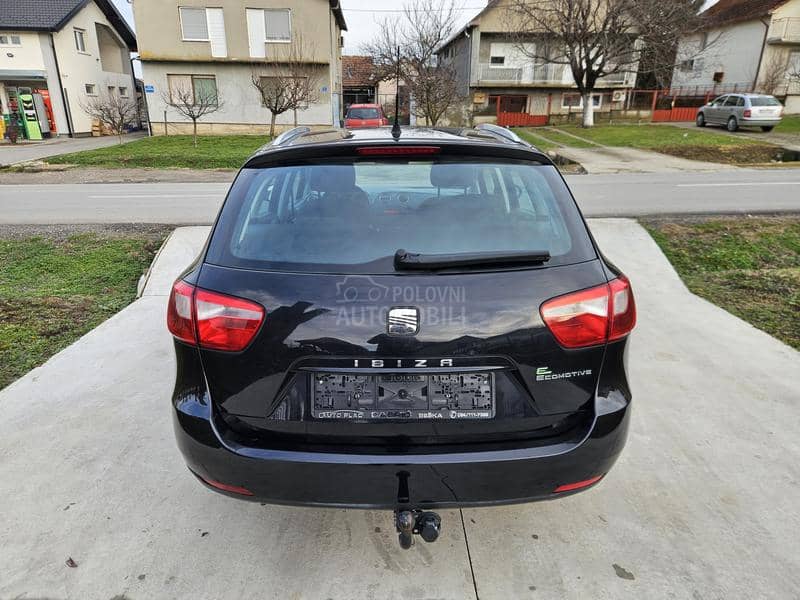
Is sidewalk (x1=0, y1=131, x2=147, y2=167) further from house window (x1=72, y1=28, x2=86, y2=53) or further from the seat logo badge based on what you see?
the seat logo badge

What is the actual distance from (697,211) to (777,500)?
328 inches

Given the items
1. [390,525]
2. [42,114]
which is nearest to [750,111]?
[390,525]

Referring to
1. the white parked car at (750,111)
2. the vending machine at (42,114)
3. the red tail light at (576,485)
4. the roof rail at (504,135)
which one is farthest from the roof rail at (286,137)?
the vending machine at (42,114)

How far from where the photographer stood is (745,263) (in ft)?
20.6

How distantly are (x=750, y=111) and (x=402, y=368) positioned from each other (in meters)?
29.8

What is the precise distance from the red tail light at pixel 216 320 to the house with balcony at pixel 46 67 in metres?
30.6

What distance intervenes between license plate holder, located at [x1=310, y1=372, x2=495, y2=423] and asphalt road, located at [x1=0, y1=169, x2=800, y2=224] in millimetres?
7777

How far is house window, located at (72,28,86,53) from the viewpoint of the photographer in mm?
29692

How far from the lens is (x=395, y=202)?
2354 mm

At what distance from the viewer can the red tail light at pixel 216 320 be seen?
6.11 ft

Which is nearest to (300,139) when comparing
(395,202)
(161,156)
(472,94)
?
(395,202)

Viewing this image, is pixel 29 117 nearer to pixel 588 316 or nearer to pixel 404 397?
pixel 404 397

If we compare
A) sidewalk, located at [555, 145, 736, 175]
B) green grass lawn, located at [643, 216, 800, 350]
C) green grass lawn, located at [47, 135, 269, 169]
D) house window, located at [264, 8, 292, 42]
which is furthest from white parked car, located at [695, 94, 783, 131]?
green grass lawn, located at [47, 135, 269, 169]

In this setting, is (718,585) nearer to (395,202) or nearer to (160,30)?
(395,202)
